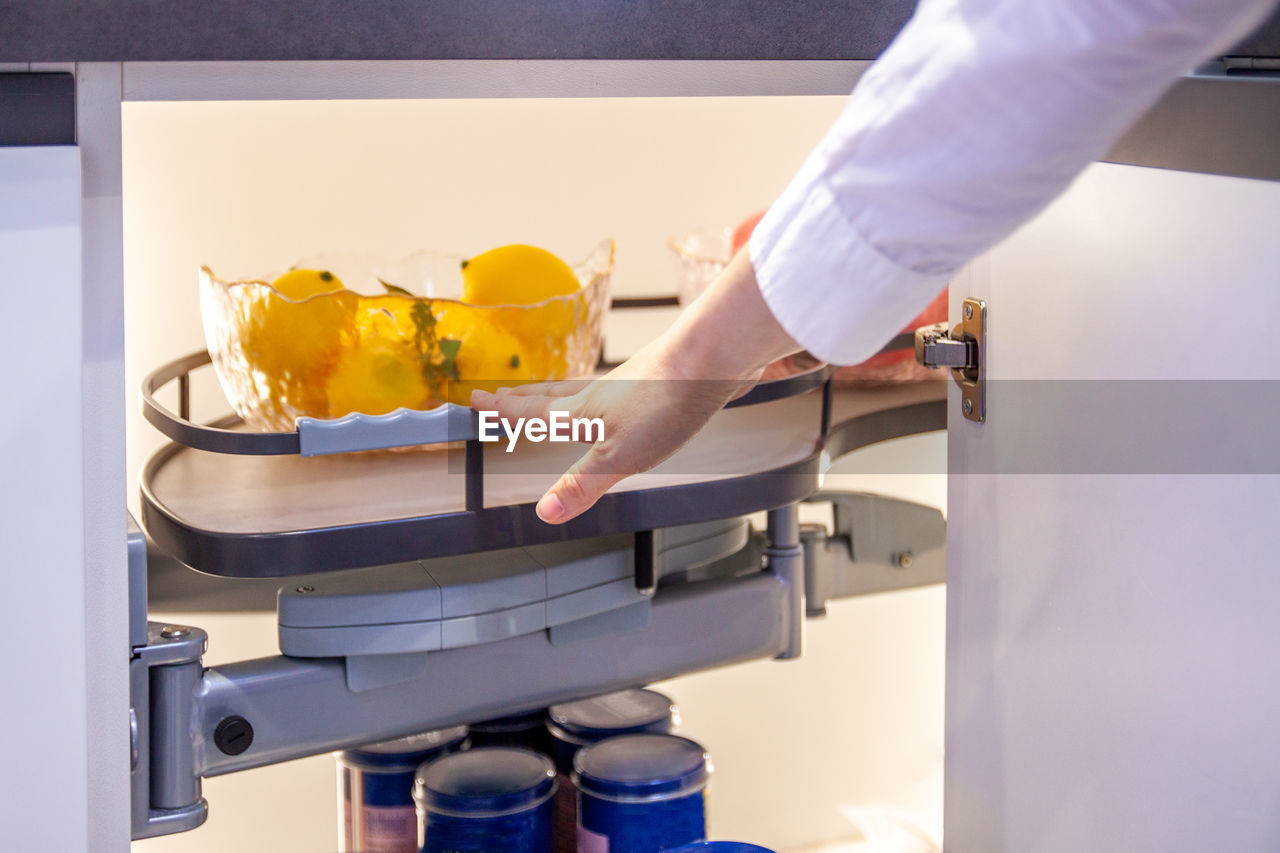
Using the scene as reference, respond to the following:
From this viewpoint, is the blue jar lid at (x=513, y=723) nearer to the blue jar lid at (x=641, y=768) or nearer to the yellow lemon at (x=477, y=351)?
the blue jar lid at (x=641, y=768)

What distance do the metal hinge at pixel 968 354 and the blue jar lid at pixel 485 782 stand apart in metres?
0.33

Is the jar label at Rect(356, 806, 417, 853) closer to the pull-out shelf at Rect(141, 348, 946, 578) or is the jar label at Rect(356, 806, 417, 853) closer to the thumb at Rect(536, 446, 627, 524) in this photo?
the pull-out shelf at Rect(141, 348, 946, 578)

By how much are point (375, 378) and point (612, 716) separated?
0.33m

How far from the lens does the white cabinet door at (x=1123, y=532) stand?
0.51 m

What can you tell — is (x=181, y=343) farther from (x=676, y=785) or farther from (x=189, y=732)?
(x=676, y=785)

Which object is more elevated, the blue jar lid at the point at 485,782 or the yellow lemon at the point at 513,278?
the yellow lemon at the point at 513,278

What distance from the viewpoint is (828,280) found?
0.37 m

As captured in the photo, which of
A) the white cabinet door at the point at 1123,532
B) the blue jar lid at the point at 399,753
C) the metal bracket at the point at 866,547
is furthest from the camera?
the metal bracket at the point at 866,547

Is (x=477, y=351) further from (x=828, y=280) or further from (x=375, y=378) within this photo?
(x=828, y=280)

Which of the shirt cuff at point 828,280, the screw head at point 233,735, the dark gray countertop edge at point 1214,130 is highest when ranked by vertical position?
the dark gray countertop edge at point 1214,130

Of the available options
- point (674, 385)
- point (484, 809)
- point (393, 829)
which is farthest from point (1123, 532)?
point (393, 829)

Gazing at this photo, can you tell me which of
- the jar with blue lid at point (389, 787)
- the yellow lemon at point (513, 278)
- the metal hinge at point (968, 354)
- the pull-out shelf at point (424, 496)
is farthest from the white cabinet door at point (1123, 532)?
the jar with blue lid at point (389, 787)

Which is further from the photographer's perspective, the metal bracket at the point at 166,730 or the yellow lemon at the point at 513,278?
the yellow lemon at the point at 513,278

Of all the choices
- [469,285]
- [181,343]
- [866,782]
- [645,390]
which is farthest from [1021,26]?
[866,782]
